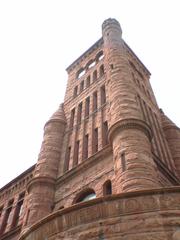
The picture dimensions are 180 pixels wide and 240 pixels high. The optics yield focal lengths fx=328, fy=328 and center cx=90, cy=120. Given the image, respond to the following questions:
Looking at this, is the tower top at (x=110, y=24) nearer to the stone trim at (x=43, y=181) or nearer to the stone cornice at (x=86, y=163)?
the stone cornice at (x=86, y=163)

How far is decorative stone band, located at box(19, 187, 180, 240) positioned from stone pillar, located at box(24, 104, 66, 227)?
573 cm

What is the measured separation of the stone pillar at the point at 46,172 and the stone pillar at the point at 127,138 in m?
4.04

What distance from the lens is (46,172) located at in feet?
53.6

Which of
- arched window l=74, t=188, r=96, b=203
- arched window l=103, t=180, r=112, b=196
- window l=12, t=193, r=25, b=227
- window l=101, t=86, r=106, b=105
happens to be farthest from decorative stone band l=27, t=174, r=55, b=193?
window l=101, t=86, r=106, b=105

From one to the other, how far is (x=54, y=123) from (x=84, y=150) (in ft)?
14.3

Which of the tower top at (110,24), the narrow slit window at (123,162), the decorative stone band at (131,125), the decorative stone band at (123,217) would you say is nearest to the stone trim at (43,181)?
the decorative stone band at (131,125)

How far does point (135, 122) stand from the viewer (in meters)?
13.3

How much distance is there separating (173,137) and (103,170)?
7.41 metres

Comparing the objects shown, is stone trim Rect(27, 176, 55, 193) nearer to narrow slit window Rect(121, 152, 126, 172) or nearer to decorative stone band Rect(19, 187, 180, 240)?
narrow slit window Rect(121, 152, 126, 172)

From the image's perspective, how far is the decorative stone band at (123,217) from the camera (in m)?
7.25

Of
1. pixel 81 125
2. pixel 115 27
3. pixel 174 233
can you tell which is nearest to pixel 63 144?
pixel 81 125

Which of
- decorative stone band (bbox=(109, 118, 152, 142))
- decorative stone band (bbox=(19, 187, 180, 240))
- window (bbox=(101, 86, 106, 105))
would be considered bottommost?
decorative stone band (bbox=(19, 187, 180, 240))

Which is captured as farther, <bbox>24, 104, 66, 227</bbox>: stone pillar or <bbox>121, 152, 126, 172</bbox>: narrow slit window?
<bbox>24, 104, 66, 227</bbox>: stone pillar

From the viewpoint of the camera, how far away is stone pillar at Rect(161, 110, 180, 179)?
1780 centimetres
